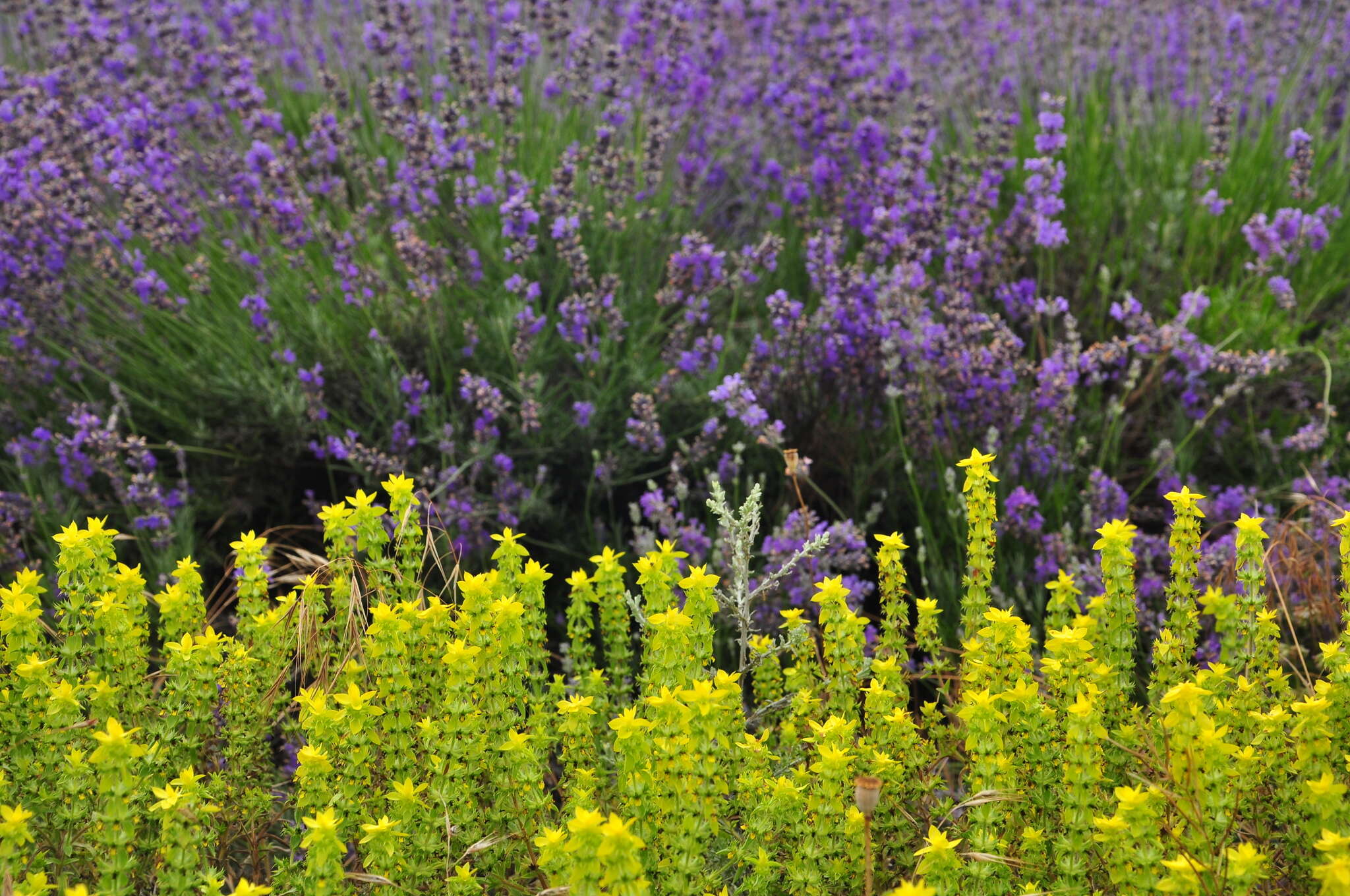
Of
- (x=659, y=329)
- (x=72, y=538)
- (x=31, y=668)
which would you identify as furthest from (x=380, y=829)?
(x=659, y=329)

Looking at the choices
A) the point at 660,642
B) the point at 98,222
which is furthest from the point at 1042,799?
the point at 98,222

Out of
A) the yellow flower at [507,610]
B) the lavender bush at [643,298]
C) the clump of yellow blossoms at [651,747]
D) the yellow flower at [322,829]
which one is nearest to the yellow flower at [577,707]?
the clump of yellow blossoms at [651,747]

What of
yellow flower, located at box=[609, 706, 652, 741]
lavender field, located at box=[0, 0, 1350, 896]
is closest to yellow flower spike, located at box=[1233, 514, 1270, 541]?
lavender field, located at box=[0, 0, 1350, 896]

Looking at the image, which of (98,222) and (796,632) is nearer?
(796,632)

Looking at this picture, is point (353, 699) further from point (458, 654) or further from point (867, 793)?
point (867, 793)

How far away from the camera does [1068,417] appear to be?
→ 287 cm

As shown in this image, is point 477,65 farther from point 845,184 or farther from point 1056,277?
point 1056,277

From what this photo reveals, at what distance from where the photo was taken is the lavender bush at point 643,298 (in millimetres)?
2920

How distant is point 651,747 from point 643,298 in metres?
2.25

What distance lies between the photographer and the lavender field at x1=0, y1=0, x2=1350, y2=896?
274 centimetres

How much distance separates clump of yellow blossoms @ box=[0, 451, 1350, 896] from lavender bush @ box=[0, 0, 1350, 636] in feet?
2.24

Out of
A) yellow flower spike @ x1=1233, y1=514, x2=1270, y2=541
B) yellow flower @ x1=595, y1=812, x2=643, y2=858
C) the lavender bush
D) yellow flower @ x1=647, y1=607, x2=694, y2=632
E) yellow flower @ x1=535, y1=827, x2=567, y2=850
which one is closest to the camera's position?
yellow flower @ x1=595, y1=812, x2=643, y2=858

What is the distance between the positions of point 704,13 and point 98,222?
2201 mm

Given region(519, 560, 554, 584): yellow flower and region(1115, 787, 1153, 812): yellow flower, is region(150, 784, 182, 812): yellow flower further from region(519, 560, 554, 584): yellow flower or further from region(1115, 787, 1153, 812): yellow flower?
region(1115, 787, 1153, 812): yellow flower
